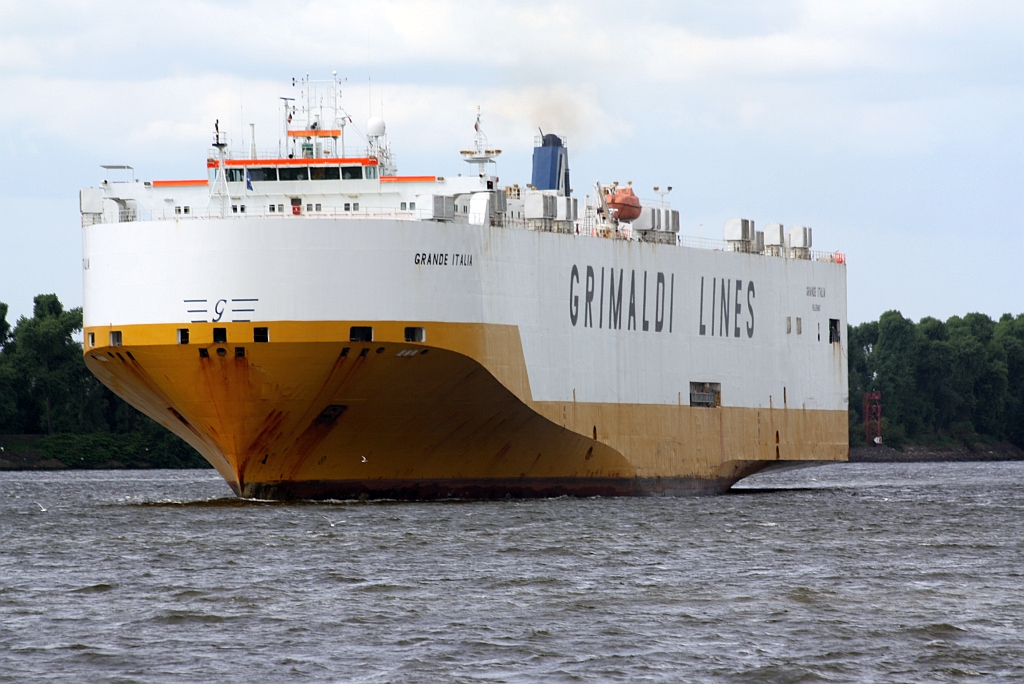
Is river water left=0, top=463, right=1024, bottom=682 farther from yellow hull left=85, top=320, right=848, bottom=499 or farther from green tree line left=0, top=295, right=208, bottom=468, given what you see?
green tree line left=0, top=295, right=208, bottom=468

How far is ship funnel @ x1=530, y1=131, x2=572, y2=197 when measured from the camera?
4619 centimetres

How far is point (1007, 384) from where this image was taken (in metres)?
104

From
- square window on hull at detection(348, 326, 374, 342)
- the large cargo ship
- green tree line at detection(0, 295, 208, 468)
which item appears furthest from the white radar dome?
green tree line at detection(0, 295, 208, 468)

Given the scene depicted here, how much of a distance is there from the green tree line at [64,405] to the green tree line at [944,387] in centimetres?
4434

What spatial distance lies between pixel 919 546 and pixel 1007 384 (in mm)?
79571

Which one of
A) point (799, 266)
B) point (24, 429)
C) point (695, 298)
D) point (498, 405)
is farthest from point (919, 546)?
point (24, 429)

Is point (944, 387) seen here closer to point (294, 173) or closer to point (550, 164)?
point (550, 164)

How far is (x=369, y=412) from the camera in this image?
33.2 meters

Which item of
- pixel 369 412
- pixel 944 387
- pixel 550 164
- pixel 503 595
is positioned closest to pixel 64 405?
pixel 550 164

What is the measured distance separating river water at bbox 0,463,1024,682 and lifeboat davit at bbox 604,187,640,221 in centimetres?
872

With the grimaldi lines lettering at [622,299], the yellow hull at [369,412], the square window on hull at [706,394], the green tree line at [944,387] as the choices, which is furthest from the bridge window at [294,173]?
the green tree line at [944,387]

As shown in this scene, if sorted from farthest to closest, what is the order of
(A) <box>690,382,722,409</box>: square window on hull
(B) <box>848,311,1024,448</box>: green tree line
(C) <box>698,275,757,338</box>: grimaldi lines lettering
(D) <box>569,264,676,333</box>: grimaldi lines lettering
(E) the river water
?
(B) <box>848,311,1024,448</box>: green tree line, (C) <box>698,275,757,338</box>: grimaldi lines lettering, (A) <box>690,382,722,409</box>: square window on hull, (D) <box>569,264,676,333</box>: grimaldi lines lettering, (E) the river water

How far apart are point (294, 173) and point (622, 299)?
835 centimetres

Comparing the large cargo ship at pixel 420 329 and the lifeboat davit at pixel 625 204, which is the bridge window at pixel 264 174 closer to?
the large cargo ship at pixel 420 329
